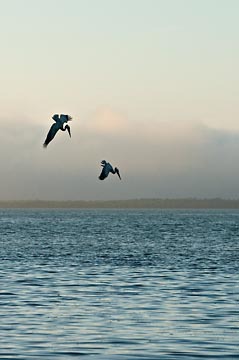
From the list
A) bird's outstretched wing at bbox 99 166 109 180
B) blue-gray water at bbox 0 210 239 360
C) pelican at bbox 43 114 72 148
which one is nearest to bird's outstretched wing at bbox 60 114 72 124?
pelican at bbox 43 114 72 148

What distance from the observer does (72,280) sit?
164 feet

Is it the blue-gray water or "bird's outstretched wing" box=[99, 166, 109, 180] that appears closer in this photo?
the blue-gray water

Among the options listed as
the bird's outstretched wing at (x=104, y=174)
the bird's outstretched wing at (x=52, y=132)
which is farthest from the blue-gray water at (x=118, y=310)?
the bird's outstretched wing at (x=52, y=132)

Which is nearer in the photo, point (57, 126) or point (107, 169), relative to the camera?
point (57, 126)

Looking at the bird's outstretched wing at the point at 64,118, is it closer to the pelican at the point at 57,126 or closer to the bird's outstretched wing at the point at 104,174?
the pelican at the point at 57,126

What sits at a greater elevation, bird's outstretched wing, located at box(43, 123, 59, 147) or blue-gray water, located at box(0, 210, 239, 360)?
bird's outstretched wing, located at box(43, 123, 59, 147)

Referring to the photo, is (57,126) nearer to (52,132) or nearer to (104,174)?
(52,132)

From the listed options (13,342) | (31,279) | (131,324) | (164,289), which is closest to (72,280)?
(31,279)

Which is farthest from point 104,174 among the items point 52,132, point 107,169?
point 52,132

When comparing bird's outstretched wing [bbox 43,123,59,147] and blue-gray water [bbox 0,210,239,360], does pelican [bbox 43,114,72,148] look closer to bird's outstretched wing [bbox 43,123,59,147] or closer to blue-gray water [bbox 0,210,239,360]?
bird's outstretched wing [bbox 43,123,59,147]

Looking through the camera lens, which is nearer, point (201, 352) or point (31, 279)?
point (201, 352)

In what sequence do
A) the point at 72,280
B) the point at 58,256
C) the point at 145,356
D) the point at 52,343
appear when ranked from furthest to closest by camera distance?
the point at 58,256, the point at 72,280, the point at 52,343, the point at 145,356

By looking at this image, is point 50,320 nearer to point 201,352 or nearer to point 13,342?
point 13,342

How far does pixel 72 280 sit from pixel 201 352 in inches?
915
